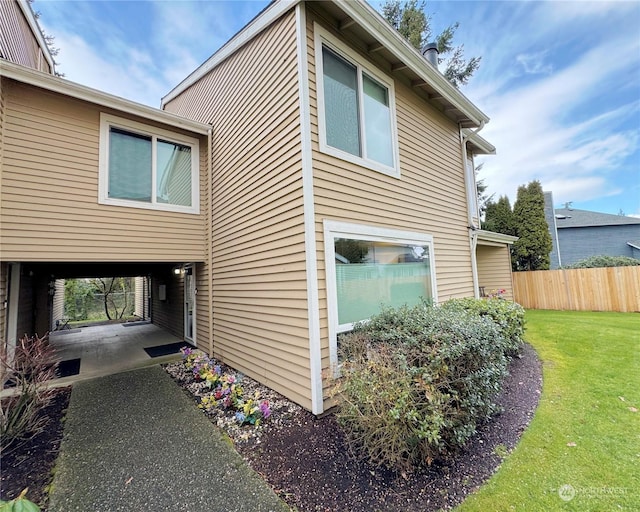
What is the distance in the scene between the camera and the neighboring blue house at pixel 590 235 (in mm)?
20438

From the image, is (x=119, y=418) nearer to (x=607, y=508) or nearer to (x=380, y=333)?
(x=380, y=333)

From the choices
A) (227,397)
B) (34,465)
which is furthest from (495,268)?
(34,465)

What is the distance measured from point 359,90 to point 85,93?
4647 mm

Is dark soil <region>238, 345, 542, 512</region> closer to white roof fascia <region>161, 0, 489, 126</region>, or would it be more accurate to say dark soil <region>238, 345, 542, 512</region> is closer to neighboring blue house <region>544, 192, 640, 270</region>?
white roof fascia <region>161, 0, 489, 126</region>

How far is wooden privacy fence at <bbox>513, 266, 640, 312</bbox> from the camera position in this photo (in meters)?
9.70

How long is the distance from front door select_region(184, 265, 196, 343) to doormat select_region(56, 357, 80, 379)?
229 cm

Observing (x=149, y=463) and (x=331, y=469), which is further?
(x=149, y=463)

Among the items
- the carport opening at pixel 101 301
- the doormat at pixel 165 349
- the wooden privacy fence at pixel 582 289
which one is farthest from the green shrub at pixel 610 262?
the carport opening at pixel 101 301

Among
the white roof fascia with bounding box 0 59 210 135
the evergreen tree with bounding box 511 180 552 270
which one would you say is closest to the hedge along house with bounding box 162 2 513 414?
the white roof fascia with bounding box 0 59 210 135

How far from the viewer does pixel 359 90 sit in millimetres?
4559

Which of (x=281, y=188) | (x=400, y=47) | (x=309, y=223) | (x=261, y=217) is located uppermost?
(x=400, y=47)

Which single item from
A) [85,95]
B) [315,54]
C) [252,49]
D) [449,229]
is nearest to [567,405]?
[449,229]

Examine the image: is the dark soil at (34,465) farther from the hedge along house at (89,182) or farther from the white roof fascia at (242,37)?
the white roof fascia at (242,37)

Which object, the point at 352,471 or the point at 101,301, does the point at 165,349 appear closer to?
the point at 352,471
